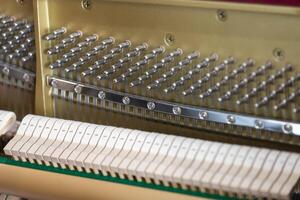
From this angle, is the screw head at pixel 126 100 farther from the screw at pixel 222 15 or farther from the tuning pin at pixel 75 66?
the screw at pixel 222 15

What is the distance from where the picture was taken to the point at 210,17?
2.06m

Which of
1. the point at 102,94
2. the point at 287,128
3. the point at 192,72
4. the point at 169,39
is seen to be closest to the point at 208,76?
the point at 192,72

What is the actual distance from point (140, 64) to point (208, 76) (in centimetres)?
22

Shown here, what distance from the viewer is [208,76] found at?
6.95 ft

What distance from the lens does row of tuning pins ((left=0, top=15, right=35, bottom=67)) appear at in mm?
2434

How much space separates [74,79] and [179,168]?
0.51m

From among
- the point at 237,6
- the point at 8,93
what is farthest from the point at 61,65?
the point at 237,6

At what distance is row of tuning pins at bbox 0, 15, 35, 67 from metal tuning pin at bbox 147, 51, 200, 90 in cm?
44

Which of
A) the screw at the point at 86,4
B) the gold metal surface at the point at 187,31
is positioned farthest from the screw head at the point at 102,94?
the screw at the point at 86,4

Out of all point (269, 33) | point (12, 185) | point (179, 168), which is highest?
point (269, 33)

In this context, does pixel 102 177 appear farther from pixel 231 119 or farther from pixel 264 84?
pixel 264 84

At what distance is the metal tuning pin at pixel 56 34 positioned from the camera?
2330mm

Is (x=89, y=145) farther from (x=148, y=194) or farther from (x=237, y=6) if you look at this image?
(x=237, y=6)

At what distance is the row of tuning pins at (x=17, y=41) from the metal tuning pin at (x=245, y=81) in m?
0.66
